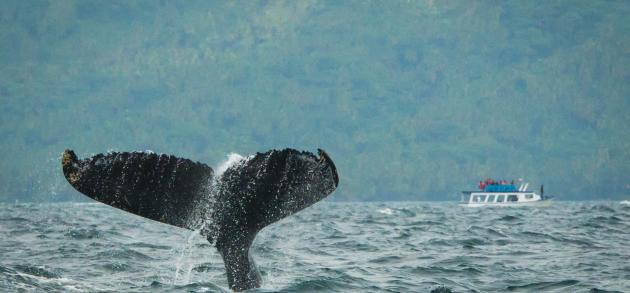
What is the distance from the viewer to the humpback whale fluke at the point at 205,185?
651 centimetres

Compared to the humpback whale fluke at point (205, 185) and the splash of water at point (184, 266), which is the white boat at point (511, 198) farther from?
the humpback whale fluke at point (205, 185)

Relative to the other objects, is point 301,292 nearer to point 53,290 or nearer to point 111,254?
point 53,290

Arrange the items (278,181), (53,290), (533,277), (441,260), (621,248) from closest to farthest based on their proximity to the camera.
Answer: (278,181) → (53,290) → (533,277) → (441,260) → (621,248)

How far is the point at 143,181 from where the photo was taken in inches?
266

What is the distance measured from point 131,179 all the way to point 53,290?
2.98 meters

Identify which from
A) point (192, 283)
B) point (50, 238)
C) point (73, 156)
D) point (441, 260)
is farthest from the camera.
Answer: point (50, 238)

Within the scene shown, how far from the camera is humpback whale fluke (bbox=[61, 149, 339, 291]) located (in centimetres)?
651

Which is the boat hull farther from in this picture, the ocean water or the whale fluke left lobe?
the whale fluke left lobe

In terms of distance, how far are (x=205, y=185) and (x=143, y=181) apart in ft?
1.68

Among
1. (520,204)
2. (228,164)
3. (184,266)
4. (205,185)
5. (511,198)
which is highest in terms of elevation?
(511,198)

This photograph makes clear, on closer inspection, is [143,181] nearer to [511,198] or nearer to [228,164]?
[228,164]

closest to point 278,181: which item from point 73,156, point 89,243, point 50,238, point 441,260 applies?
Result: point 73,156

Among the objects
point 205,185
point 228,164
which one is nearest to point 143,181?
point 205,185

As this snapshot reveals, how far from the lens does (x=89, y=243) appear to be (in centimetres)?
1559
